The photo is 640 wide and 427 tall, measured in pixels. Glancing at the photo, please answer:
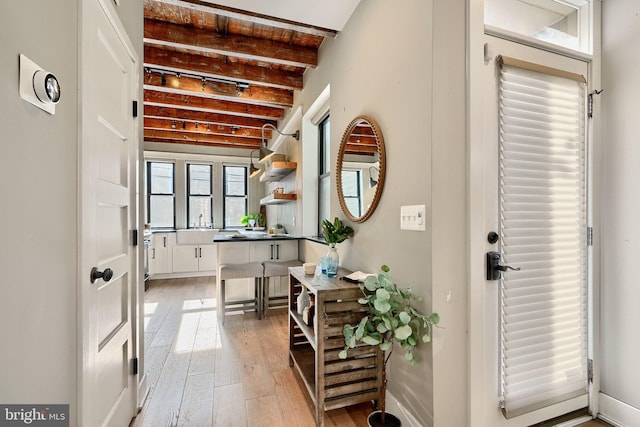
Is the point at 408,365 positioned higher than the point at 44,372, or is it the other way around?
the point at 44,372

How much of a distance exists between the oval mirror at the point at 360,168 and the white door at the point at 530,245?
64 centimetres

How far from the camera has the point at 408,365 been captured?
1.52 m

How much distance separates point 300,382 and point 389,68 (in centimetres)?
226

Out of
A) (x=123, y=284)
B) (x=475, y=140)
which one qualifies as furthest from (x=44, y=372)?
(x=475, y=140)

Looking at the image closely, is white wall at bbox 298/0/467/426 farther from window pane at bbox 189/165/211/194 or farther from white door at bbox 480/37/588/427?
window pane at bbox 189/165/211/194

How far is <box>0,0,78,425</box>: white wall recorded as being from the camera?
0.72 metres

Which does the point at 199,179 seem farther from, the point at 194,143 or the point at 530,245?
the point at 530,245

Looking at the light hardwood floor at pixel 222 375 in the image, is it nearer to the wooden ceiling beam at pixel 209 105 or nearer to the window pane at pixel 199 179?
the wooden ceiling beam at pixel 209 105

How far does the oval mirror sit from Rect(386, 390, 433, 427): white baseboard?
1139 mm

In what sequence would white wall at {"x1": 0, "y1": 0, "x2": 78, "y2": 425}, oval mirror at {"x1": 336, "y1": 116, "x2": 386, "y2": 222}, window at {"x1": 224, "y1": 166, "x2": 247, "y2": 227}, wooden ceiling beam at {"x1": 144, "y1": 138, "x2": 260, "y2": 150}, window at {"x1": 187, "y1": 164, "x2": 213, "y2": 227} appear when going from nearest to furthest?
white wall at {"x1": 0, "y1": 0, "x2": 78, "y2": 425} → oval mirror at {"x1": 336, "y1": 116, "x2": 386, "y2": 222} → wooden ceiling beam at {"x1": 144, "y1": 138, "x2": 260, "y2": 150} → window at {"x1": 187, "y1": 164, "x2": 213, "y2": 227} → window at {"x1": 224, "y1": 166, "x2": 247, "y2": 227}

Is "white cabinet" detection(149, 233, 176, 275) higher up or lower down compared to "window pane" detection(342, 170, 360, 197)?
lower down

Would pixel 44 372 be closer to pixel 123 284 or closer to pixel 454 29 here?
pixel 123 284

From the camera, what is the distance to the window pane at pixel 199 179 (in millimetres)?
6273

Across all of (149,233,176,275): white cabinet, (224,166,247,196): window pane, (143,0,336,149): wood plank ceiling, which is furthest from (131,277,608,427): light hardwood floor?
(224,166,247,196): window pane
